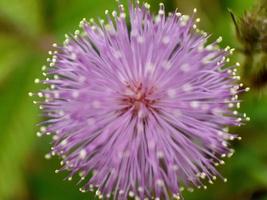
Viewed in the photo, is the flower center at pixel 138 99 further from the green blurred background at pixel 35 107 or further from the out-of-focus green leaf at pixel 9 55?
the out-of-focus green leaf at pixel 9 55

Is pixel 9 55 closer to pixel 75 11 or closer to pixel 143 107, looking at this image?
pixel 75 11

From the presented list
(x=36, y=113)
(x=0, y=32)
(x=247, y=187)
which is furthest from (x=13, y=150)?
(x=247, y=187)

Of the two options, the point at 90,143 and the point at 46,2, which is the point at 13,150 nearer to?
the point at 46,2

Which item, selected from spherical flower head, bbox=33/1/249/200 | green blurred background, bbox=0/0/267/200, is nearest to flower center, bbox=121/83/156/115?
spherical flower head, bbox=33/1/249/200

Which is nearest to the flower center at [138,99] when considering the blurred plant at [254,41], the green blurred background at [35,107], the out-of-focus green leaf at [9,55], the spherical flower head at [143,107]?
the spherical flower head at [143,107]

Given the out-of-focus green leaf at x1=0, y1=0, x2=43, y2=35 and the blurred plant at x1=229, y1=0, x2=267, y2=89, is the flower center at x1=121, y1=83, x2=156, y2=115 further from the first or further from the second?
the out-of-focus green leaf at x1=0, y1=0, x2=43, y2=35

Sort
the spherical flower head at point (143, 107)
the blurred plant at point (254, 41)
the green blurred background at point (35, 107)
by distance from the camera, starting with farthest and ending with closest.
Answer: the green blurred background at point (35, 107) < the blurred plant at point (254, 41) < the spherical flower head at point (143, 107)
